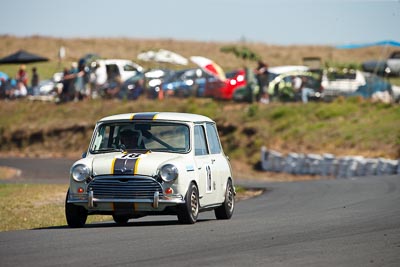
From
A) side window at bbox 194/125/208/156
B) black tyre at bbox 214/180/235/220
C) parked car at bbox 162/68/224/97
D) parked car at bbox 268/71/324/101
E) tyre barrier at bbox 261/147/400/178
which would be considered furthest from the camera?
parked car at bbox 162/68/224/97

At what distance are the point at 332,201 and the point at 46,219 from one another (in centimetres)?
485

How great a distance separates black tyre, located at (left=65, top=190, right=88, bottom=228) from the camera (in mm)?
11773

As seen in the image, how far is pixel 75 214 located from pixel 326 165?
16.9 meters

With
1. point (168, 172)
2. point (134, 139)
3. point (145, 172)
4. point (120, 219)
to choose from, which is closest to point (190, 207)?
point (168, 172)

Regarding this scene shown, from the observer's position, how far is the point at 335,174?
2755cm

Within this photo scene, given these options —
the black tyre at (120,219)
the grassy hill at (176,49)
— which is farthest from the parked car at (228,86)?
the grassy hill at (176,49)

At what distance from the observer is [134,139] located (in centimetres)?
1248

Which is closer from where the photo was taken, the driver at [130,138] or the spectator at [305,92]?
the driver at [130,138]

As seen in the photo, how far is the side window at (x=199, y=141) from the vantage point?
12.6 metres

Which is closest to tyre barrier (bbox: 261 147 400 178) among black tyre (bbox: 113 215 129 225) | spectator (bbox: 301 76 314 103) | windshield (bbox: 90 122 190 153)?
spectator (bbox: 301 76 314 103)

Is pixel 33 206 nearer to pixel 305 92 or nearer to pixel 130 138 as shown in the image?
pixel 130 138

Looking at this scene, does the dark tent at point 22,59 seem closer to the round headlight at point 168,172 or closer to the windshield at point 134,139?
the windshield at point 134,139

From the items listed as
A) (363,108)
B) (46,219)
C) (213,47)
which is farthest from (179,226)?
(213,47)

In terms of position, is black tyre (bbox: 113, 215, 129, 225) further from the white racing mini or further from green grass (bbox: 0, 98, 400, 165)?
green grass (bbox: 0, 98, 400, 165)
